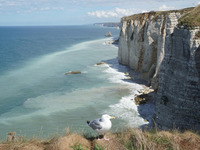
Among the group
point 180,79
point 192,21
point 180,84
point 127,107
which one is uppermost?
point 192,21

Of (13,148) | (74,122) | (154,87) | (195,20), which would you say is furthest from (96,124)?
(154,87)

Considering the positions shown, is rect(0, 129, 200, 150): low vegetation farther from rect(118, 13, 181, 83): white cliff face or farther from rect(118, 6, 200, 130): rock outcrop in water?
rect(118, 13, 181, 83): white cliff face

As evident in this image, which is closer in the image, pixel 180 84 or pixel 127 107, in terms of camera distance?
pixel 180 84

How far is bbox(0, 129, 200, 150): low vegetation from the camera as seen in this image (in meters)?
6.93

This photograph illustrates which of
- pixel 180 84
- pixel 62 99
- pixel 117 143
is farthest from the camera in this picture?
pixel 62 99

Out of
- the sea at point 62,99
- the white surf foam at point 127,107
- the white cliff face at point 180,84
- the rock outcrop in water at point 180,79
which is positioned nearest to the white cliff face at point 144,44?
the sea at point 62,99

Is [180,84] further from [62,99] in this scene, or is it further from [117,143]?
[62,99]

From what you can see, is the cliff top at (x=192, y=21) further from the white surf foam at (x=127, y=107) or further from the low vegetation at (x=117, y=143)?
the white surf foam at (x=127, y=107)

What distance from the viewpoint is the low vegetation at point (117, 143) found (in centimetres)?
693

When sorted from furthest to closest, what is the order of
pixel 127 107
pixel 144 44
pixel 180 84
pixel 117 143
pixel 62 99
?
1. pixel 144 44
2. pixel 62 99
3. pixel 127 107
4. pixel 180 84
5. pixel 117 143

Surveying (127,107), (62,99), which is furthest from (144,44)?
(62,99)

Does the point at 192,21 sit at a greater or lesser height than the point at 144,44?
greater

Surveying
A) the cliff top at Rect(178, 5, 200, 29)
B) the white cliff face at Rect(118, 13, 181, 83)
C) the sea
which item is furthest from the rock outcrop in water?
the white cliff face at Rect(118, 13, 181, 83)

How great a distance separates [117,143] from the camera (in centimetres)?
736
